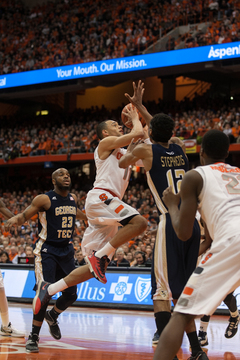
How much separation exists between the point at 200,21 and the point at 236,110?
498 centimetres

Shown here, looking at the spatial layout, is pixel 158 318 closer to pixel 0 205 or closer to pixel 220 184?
pixel 220 184

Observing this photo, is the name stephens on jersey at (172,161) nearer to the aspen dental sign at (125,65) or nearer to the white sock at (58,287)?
the white sock at (58,287)

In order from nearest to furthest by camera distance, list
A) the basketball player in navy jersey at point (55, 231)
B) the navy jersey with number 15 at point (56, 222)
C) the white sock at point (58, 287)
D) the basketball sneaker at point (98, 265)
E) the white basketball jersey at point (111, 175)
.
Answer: the basketball sneaker at point (98, 265) → the white sock at point (58, 287) → the white basketball jersey at point (111, 175) → the basketball player in navy jersey at point (55, 231) → the navy jersey with number 15 at point (56, 222)

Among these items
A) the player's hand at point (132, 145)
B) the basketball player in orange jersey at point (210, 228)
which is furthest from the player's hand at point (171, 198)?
the player's hand at point (132, 145)

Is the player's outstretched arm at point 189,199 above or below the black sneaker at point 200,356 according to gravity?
above

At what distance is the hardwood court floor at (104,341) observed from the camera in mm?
5488

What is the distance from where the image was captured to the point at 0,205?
7.01 meters

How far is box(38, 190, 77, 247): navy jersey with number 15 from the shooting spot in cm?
675

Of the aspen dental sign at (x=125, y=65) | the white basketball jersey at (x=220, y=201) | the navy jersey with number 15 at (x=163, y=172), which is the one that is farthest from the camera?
the aspen dental sign at (x=125, y=65)

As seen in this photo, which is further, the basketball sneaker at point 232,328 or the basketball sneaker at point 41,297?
the basketball sneaker at point 232,328

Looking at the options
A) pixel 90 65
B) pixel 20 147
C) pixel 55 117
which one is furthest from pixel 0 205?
pixel 55 117

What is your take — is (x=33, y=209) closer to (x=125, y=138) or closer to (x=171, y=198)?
(x=125, y=138)

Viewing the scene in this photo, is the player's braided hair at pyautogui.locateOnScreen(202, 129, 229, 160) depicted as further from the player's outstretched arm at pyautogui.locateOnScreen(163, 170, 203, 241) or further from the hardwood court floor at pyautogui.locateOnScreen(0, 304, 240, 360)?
the hardwood court floor at pyautogui.locateOnScreen(0, 304, 240, 360)

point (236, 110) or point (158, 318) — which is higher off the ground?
point (236, 110)
